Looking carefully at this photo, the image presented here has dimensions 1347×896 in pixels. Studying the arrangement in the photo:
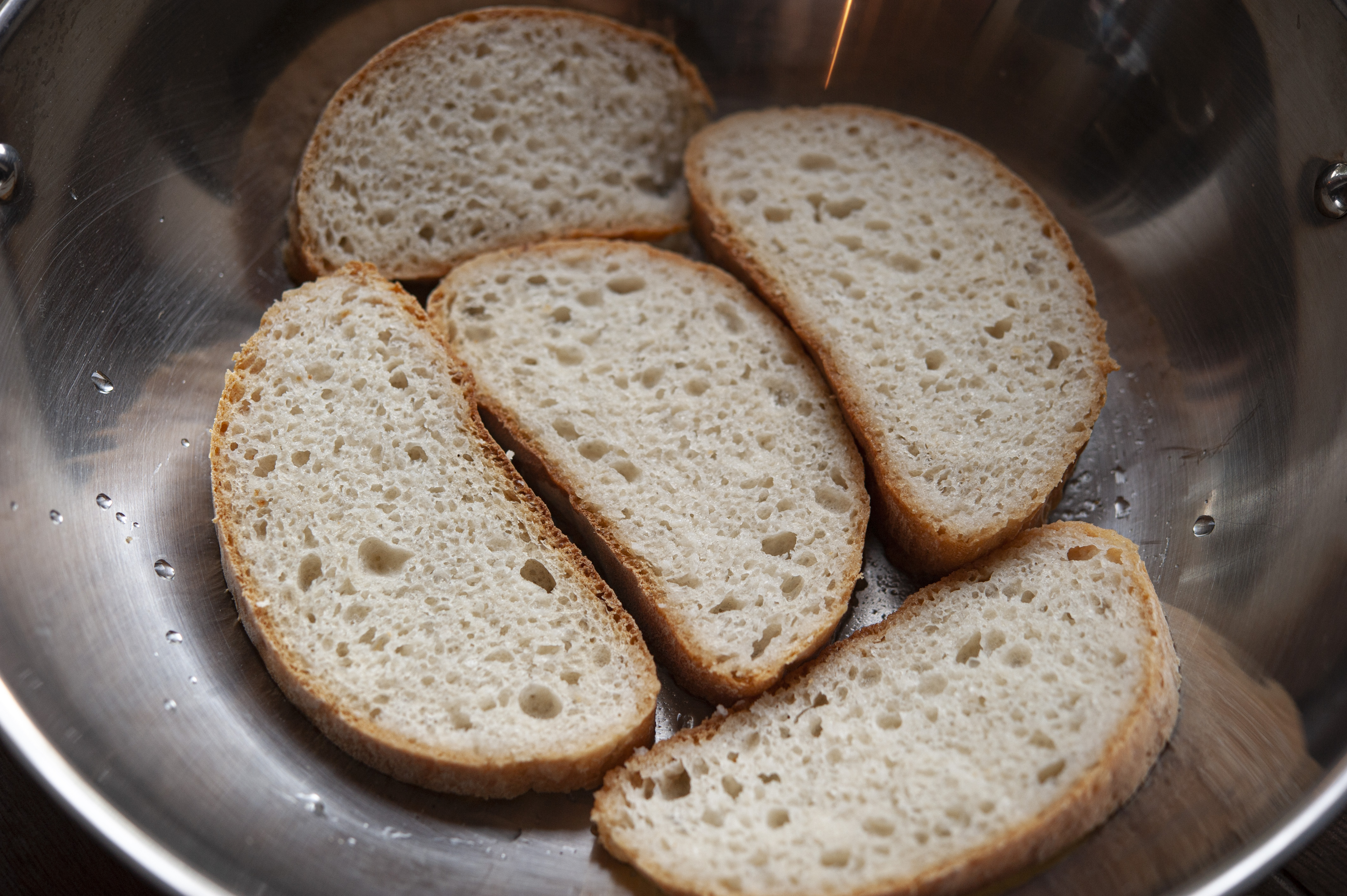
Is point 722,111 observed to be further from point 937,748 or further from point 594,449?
point 937,748

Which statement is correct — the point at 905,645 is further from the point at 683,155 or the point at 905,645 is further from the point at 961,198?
the point at 683,155

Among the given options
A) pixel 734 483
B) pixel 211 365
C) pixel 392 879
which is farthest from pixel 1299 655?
pixel 211 365

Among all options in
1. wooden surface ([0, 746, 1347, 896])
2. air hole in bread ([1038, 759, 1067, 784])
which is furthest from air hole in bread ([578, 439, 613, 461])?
wooden surface ([0, 746, 1347, 896])

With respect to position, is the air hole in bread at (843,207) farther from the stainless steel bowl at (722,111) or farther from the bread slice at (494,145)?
the stainless steel bowl at (722,111)

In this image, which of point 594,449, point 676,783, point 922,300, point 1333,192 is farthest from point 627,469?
point 1333,192

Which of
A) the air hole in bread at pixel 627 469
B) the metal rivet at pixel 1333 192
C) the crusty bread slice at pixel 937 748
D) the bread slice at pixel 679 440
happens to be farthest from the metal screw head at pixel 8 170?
the metal rivet at pixel 1333 192

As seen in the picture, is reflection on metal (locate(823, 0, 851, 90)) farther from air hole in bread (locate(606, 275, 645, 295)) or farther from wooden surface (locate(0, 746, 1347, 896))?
wooden surface (locate(0, 746, 1347, 896))
